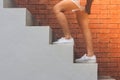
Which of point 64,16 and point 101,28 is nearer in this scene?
point 64,16

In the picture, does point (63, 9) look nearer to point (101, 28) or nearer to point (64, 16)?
point (64, 16)

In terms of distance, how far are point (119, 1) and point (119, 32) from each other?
20.0 inches

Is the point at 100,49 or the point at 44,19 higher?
the point at 44,19

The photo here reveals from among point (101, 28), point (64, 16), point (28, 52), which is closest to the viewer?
point (28, 52)

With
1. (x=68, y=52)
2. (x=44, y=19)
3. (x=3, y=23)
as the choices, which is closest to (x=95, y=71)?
(x=68, y=52)

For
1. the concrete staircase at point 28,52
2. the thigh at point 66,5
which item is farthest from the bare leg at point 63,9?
the concrete staircase at point 28,52

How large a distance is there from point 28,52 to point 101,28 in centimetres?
175

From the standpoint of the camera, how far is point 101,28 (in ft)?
17.3

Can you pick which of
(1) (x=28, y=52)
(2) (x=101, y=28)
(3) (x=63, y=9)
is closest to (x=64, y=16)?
(3) (x=63, y=9)

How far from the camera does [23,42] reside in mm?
3916

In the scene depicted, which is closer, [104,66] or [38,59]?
[38,59]

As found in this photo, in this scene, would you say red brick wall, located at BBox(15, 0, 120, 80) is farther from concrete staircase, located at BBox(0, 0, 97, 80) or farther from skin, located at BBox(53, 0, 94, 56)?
concrete staircase, located at BBox(0, 0, 97, 80)

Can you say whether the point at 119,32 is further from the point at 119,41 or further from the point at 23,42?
the point at 23,42

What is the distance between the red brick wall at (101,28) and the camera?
5254mm
